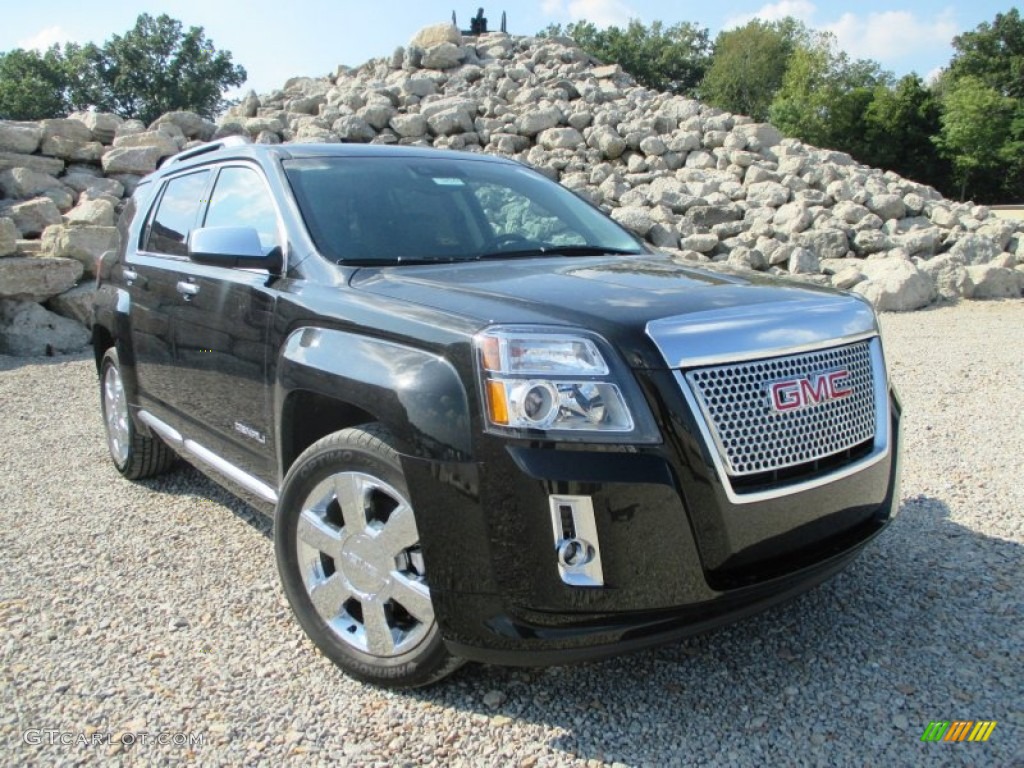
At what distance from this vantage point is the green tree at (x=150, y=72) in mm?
63875

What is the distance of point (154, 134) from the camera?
15461 millimetres

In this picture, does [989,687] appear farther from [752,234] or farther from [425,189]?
[752,234]

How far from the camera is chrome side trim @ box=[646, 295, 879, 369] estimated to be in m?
2.32

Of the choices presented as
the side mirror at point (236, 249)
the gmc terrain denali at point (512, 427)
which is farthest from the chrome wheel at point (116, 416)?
the side mirror at point (236, 249)

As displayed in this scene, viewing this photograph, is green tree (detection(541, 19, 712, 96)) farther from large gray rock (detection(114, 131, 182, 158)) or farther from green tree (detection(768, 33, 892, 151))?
large gray rock (detection(114, 131, 182, 158))

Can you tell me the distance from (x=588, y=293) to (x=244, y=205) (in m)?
1.86

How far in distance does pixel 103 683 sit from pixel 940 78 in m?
75.7

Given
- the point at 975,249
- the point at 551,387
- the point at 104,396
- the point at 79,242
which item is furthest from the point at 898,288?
the point at 79,242

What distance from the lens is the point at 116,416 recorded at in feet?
16.6

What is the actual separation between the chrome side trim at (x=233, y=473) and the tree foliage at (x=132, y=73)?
66266 mm

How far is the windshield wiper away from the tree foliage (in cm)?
6680

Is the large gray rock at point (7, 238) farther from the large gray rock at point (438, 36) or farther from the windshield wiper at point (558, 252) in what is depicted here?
the large gray rock at point (438, 36)

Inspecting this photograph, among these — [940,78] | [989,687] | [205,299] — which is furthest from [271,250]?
[940,78]

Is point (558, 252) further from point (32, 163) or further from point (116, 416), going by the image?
point (32, 163)
